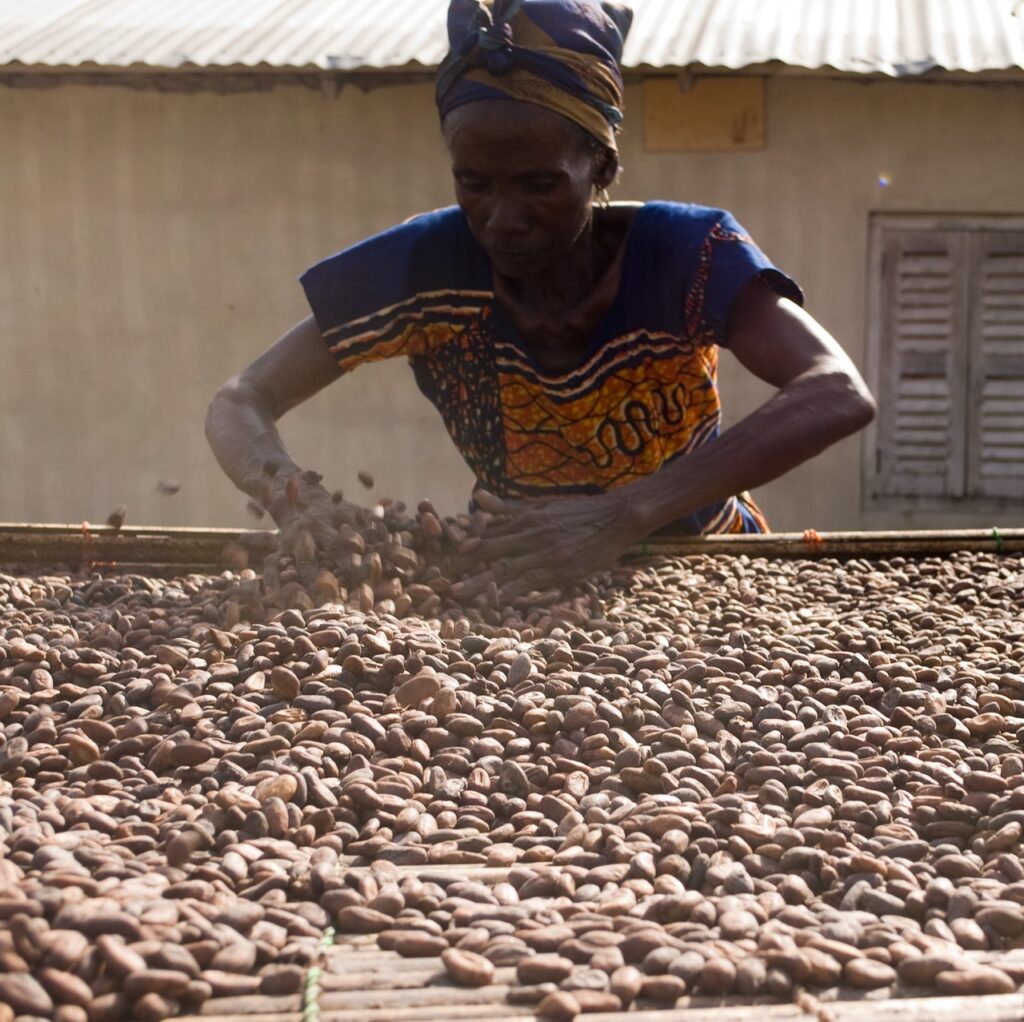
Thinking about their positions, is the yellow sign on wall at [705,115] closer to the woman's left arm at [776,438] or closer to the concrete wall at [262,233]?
the concrete wall at [262,233]

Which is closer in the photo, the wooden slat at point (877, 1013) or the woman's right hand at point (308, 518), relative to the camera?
the wooden slat at point (877, 1013)

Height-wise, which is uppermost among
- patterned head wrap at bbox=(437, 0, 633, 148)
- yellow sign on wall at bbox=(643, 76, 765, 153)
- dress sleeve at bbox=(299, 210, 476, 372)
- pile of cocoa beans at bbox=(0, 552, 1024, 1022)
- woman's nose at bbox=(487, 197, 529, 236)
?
yellow sign on wall at bbox=(643, 76, 765, 153)

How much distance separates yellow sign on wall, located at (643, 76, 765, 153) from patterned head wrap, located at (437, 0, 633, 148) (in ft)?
11.4

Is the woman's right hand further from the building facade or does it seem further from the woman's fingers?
the building facade

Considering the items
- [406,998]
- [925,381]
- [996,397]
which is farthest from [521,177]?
[996,397]

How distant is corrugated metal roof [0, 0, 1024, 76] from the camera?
18.7ft

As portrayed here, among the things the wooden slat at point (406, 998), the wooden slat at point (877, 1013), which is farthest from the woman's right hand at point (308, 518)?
the wooden slat at point (877, 1013)

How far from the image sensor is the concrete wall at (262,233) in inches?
242

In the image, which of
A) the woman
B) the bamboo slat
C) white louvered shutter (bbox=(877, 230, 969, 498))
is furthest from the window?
the bamboo slat

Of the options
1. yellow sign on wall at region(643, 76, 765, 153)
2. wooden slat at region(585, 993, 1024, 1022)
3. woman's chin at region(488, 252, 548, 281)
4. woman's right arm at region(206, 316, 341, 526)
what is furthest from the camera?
yellow sign on wall at region(643, 76, 765, 153)

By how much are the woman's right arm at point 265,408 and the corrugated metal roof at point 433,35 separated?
2.90 m

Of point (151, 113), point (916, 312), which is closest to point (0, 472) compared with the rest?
point (151, 113)

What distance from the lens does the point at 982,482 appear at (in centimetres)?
647

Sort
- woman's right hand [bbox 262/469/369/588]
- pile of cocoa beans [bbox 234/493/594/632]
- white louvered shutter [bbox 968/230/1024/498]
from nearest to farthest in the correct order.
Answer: pile of cocoa beans [bbox 234/493/594/632]
woman's right hand [bbox 262/469/369/588]
white louvered shutter [bbox 968/230/1024/498]
